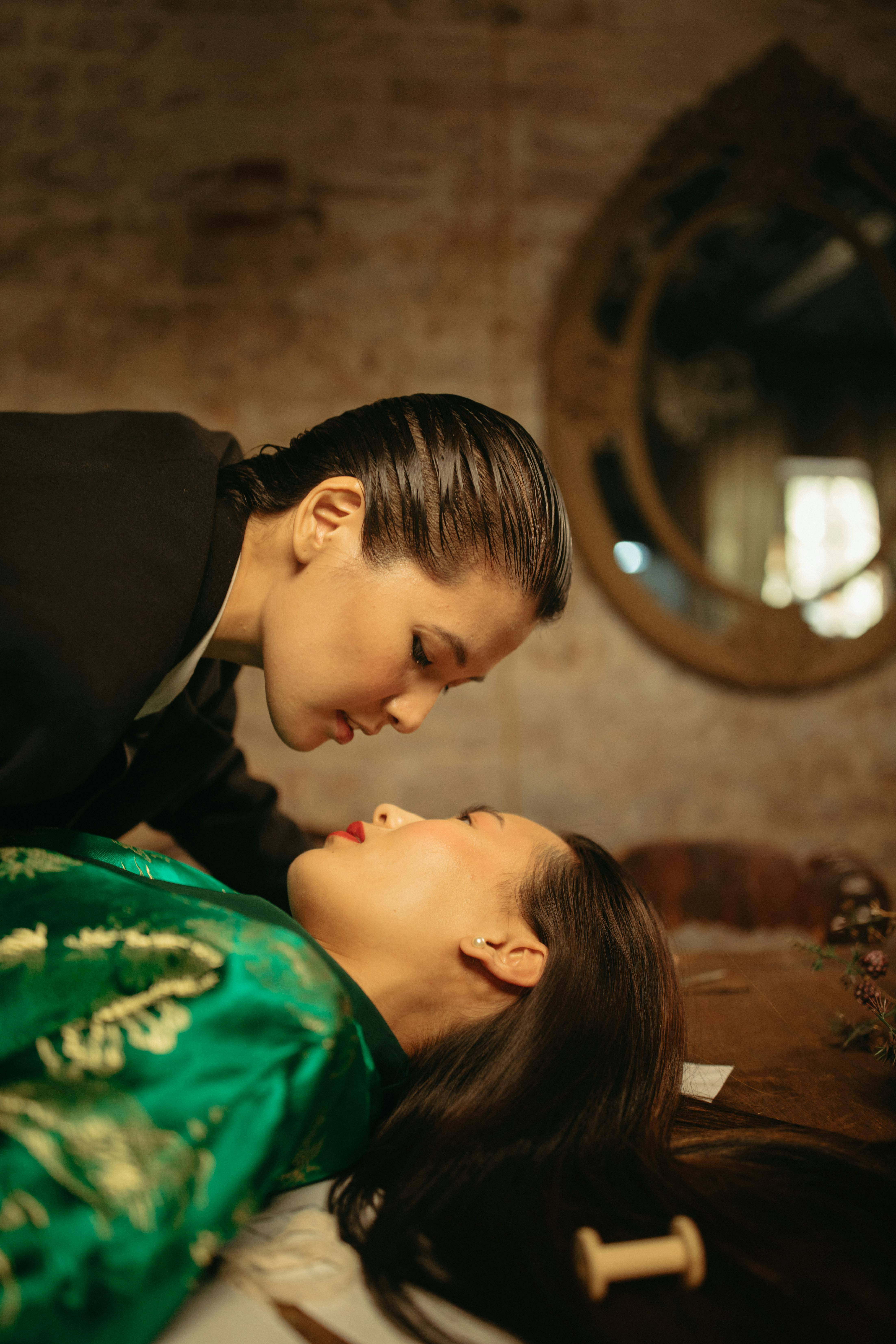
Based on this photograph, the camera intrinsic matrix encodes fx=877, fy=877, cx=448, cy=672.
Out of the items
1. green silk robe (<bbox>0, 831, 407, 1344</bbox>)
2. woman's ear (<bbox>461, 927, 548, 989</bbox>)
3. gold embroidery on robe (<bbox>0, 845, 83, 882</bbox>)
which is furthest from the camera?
woman's ear (<bbox>461, 927, 548, 989</bbox>)

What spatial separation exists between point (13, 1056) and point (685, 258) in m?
2.75

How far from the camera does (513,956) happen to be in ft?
3.55

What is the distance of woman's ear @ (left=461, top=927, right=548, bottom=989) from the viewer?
1.06m

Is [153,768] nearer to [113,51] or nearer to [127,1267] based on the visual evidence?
[127,1267]

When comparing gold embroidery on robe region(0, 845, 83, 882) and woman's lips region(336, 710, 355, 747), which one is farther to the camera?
woman's lips region(336, 710, 355, 747)

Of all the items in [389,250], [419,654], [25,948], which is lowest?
[25,948]

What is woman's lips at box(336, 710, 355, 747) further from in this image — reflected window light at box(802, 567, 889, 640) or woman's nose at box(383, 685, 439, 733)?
reflected window light at box(802, 567, 889, 640)

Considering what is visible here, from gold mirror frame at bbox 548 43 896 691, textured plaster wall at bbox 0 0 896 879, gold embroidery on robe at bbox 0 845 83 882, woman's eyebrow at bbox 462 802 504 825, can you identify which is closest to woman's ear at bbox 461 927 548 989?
woman's eyebrow at bbox 462 802 504 825

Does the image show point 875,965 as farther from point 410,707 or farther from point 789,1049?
point 410,707

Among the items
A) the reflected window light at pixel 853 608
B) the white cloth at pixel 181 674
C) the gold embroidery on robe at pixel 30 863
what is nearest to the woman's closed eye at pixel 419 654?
the white cloth at pixel 181 674

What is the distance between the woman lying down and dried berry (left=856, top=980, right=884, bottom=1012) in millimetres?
276

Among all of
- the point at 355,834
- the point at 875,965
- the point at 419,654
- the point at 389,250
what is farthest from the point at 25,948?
the point at 389,250

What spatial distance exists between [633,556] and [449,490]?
5.35 feet

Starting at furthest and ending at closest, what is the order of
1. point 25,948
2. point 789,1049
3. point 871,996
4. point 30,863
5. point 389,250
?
point 389,250 < point 789,1049 < point 871,996 < point 30,863 < point 25,948
